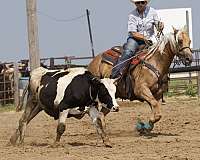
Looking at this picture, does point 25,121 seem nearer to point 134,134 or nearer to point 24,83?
point 134,134

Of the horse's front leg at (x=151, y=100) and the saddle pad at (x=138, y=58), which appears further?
the saddle pad at (x=138, y=58)

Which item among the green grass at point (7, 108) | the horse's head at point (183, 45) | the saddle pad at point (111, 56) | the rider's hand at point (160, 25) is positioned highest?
the rider's hand at point (160, 25)

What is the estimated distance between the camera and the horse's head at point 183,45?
10708 mm

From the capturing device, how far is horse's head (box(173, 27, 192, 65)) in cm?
1071

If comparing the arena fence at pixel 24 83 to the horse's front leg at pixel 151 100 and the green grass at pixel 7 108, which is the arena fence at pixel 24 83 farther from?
the horse's front leg at pixel 151 100

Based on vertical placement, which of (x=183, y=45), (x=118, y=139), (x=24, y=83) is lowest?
(x=24, y=83)

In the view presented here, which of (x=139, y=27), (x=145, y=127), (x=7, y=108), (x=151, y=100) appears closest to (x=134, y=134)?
(x=145, y=127)

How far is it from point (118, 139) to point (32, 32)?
7.35m

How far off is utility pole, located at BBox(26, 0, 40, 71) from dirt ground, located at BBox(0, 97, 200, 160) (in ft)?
5.58

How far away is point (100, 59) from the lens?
481 inches

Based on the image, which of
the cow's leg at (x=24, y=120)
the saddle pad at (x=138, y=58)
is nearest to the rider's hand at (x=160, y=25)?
the saddle pad at (x=138, y=58)

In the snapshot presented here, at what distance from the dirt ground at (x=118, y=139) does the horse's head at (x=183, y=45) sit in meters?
1.30

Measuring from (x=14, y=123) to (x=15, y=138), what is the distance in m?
4.74

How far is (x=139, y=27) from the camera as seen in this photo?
1116cm
